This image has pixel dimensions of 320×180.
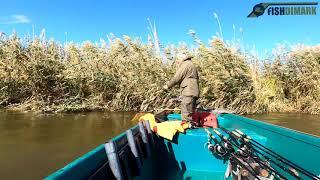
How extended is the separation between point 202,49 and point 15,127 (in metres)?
5.41

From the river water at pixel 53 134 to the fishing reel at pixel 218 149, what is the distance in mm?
2347

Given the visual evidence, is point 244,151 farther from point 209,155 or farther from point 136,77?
point 136,77

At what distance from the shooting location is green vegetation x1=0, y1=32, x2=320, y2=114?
39.4ft

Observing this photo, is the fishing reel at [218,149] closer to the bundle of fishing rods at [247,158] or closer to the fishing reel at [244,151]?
the bundle of fishing rods at [247,158]

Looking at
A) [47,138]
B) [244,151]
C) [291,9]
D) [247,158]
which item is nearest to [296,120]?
[291,9]

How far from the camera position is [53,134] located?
9031mm

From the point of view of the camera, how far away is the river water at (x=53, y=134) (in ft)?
21.1

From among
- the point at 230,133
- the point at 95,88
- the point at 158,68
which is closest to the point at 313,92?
the point at 158,68

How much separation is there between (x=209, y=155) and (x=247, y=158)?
0.81 metres

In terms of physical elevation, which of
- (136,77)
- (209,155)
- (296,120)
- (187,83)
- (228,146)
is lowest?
(209,155)

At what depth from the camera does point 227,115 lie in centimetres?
752

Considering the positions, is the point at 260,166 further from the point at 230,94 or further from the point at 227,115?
the point at 230,94

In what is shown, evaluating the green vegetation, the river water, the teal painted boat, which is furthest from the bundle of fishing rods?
the green vegetation

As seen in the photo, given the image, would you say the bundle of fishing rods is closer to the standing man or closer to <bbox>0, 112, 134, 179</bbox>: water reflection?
the standing man
